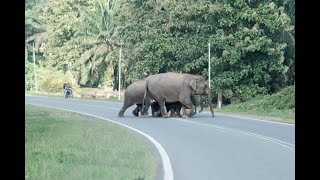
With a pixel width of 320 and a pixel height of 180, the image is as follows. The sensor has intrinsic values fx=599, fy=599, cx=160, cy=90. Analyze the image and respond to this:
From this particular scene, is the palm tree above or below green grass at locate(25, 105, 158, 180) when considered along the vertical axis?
above

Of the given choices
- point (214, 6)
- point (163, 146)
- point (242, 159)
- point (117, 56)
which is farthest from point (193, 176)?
point (117, 56)

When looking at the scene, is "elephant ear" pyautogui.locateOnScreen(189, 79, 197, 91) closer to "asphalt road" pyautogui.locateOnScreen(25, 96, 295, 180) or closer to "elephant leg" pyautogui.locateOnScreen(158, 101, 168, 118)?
"elephant leg" pyautogui.locateOnScreen(158, 101, 168, 118)

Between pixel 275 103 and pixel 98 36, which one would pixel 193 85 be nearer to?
pixel 275 103

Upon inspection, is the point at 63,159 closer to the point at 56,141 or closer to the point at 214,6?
the point at 56,141

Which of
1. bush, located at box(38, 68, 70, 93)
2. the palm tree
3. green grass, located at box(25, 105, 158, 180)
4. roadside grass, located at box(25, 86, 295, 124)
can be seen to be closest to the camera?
green grass, located at box(25, 105, 158, 180)

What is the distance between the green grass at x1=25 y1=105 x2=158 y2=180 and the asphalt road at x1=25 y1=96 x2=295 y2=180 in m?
0.62

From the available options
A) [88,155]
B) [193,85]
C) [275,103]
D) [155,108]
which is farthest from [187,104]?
[88,155]

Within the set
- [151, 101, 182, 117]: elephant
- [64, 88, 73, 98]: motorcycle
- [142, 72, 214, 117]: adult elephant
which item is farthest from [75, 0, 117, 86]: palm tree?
[142, 72, 214, 117]: adult elephant

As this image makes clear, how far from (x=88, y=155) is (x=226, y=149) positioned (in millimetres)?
3355

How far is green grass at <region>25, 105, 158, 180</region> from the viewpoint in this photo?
1002cm

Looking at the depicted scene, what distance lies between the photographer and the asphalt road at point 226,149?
1041 cm

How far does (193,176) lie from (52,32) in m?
53.3

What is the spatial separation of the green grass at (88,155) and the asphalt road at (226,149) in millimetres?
623
